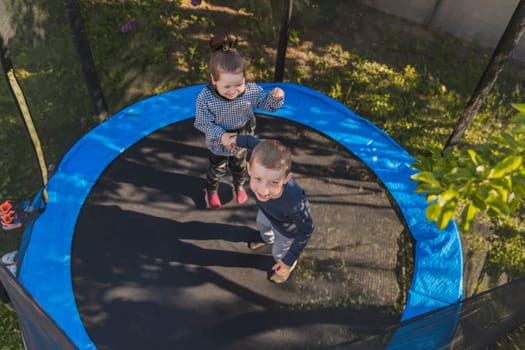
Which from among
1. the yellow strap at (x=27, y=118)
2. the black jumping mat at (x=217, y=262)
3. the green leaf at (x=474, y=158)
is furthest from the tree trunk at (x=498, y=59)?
the yellow strap at (x=27, y=118)

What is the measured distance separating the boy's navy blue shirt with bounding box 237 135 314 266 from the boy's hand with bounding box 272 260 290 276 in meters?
0.09

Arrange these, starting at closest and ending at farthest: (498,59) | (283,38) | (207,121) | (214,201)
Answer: (207,121)
(498,59)
(214,201)
(283,38)

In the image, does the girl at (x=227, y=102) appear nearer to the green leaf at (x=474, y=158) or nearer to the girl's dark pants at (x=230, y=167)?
the girl's dark pants at (x=230, y=167)

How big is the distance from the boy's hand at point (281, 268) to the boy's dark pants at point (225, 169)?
669mm

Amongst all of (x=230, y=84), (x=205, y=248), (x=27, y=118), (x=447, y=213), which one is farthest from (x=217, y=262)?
(x=447, y=213)

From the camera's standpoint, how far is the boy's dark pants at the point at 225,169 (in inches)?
122

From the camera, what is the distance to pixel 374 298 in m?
3.12

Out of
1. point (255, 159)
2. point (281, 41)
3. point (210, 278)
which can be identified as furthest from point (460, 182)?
point (281, 41)

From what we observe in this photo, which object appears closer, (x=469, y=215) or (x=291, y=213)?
(x=469, y=215)

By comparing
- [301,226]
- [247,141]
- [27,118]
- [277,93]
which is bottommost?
[27,118]

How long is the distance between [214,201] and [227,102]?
0.94 metres

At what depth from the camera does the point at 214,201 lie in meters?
3.43

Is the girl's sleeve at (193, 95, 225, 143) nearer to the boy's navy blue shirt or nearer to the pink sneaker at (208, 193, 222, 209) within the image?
the boy's navy blue shirt

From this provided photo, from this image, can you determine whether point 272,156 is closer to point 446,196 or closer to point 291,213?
point 291,213
